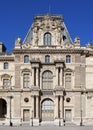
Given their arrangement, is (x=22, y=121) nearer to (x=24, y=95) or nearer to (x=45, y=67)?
(x=24, y=95)

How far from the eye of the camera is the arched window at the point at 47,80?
276ft

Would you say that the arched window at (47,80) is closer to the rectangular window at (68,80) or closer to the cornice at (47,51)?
the rectangular window at (68,80)

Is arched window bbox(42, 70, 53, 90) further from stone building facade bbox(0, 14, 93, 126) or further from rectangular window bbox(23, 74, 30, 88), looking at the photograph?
rectangular window bbox(23, 74, 30, 88)

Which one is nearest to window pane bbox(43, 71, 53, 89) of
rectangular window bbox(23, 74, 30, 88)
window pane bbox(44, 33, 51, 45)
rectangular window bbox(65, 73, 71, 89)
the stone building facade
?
the stone building facade

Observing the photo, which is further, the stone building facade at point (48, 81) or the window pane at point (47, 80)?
the window pane at point (47, 80)

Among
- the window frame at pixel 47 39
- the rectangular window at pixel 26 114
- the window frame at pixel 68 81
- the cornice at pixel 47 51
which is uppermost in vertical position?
the window frame at pixel 47 39

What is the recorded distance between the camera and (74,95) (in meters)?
83.2

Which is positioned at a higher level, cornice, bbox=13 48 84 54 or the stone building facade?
cornice, bbox=13 48 84 54

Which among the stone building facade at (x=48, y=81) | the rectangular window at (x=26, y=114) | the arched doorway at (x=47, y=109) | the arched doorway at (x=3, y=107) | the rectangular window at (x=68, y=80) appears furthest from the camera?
the arched doorway at (x=3, y=107)

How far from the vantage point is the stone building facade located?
82.6 meters

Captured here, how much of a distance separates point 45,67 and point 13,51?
26.0ft

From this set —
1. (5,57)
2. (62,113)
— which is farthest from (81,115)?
(5,57)

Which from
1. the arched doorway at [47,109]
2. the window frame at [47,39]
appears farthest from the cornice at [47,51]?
the arched doorway at [47,109]

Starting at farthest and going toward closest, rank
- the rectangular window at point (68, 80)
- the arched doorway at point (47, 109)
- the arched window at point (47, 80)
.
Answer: the arched window at point (47, 80) → the rectangular window at point (68, 80) → the arched doorway at point (47, 109)
